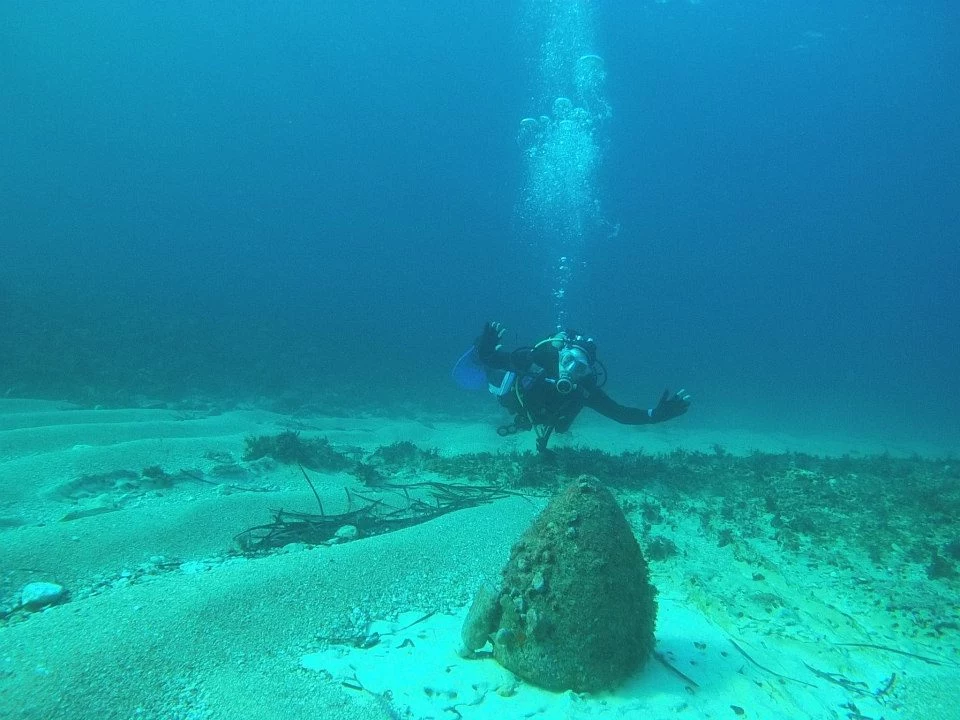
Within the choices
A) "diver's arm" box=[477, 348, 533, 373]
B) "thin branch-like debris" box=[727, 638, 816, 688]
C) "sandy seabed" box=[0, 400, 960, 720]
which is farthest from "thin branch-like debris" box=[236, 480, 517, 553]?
"thin branch-like debris" box=[727, 638, 816, 688]

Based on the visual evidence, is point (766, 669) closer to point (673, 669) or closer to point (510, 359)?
point (673, 669)

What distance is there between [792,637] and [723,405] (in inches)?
1171

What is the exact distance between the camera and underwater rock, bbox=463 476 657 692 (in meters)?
2.89

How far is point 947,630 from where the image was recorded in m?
4.08

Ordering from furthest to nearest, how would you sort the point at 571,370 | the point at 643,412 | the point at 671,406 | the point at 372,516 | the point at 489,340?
the point at 643,412
the point at 489,340
the point at 671,406
the point at 571,370
the point at 372,516

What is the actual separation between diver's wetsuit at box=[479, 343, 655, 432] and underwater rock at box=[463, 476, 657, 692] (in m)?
4.10

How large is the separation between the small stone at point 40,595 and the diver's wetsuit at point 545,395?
5616 millimetres

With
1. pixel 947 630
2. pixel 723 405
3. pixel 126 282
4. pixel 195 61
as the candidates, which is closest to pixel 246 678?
pixel 947 630

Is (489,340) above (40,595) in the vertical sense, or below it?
above

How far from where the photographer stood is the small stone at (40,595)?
3.37m

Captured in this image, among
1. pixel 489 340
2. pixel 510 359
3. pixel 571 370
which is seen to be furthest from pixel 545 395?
pixel 489 340

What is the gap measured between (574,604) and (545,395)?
185 inches

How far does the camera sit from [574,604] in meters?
2.94

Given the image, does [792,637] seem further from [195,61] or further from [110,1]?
[195,61]
